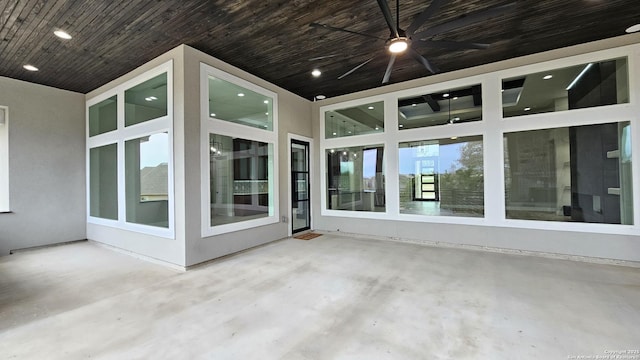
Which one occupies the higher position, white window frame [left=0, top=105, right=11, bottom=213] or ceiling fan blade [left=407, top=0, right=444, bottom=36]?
ceiling fan blade [left=407, top=0, right=444, bottom=36]

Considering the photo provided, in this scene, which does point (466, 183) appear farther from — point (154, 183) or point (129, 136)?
point (129, 136)

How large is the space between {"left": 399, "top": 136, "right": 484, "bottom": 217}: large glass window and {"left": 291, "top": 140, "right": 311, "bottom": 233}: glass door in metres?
2.39

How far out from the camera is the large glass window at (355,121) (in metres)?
6.17

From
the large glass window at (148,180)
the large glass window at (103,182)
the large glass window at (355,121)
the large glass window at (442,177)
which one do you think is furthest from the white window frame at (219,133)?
the large glass window at (442,177)

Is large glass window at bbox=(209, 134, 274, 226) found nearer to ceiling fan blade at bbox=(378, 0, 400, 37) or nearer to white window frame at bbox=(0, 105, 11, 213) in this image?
ceiling fan blade at bbox=(378, 0, 400, 37)

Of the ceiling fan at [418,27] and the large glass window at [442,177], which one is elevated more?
the ceiling fan at [418,27]

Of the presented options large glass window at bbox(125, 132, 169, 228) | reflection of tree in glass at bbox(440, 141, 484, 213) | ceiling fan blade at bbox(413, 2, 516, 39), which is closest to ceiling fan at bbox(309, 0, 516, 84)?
ceiling fan blade at bbox(413, 2, 516, 39)

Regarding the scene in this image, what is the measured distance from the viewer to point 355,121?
21.5 ft

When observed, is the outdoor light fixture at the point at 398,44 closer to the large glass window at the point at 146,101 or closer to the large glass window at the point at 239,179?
the large glass window at the point at 239,179

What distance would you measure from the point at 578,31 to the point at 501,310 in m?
4.24

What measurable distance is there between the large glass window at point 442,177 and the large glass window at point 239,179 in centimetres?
298

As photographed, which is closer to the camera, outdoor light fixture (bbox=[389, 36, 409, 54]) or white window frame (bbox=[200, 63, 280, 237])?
outdoor light fixture (bbox=[389, 36, 409, 54])

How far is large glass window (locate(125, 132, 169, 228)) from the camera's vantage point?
4328mm

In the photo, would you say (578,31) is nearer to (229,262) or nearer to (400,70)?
(400,70)
